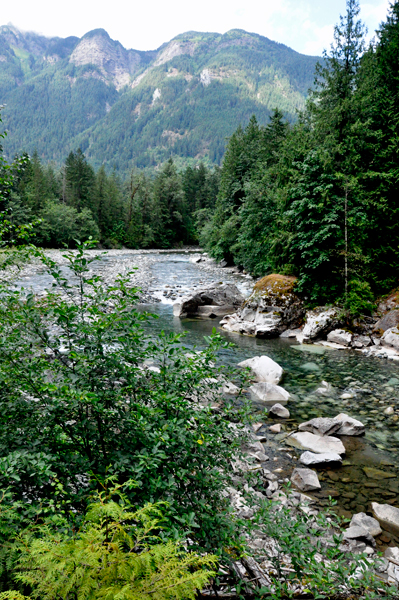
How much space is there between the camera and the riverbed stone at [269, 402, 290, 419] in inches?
288

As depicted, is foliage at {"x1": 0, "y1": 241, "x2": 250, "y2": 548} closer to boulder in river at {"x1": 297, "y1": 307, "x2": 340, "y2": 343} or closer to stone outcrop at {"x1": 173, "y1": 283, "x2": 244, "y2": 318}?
boulder in river at {"x1": 297, "y1": 307, "x2": 340, "y2": 343}

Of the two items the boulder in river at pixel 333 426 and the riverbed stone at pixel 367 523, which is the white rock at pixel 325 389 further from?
the riverbed stone at pixel 367 523

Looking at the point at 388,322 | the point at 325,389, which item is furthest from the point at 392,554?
the point at 388,322

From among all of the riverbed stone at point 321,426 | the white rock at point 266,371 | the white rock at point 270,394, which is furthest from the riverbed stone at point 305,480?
the white rock at point 266,371

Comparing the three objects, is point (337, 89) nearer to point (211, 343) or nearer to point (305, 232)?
point (305, 232)

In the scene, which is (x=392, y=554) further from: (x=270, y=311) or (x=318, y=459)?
(x=270, y=311)

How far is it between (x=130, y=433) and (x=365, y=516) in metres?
3.77

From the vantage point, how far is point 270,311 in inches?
577

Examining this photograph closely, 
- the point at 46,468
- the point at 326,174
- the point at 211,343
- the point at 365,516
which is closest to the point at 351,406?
the point at 365,516

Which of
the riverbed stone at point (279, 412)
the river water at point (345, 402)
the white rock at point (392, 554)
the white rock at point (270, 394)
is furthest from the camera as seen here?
the white rock at point (270, 394)

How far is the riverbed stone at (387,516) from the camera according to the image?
4.31m

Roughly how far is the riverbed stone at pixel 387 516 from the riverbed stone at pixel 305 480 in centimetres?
79

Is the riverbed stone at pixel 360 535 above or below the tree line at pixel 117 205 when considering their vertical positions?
below

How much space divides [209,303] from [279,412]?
11076 millimetres
